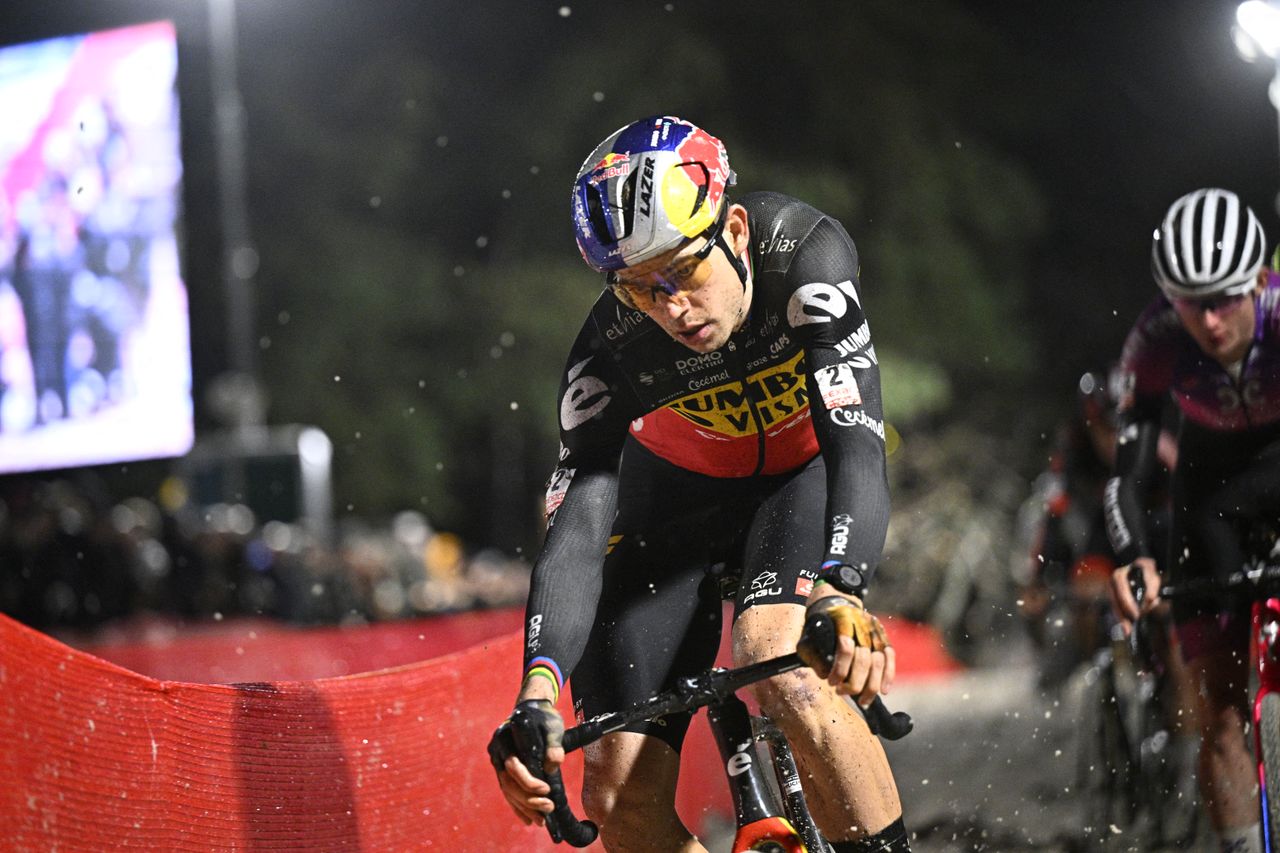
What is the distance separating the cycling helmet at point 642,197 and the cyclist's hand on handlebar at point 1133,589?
2.53m

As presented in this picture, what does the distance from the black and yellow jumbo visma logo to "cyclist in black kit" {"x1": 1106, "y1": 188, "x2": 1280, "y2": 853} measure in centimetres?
187

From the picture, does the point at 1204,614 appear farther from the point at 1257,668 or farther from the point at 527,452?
the point at 527,452

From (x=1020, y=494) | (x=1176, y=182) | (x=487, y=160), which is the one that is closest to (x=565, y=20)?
(x=487, y=160)

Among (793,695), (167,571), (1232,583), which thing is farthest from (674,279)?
(167,571)

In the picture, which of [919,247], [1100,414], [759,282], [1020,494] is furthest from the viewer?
[919,247]

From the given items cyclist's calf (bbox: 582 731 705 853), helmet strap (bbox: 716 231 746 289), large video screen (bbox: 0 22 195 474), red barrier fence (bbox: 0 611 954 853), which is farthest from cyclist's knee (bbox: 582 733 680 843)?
large video screen (bbox: 0 22 195 474)

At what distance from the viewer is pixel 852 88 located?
27.0 metres

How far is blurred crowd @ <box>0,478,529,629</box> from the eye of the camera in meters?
13.9

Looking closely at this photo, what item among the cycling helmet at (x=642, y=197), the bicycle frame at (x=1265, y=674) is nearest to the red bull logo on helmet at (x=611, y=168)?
the cycling helmet at (x=642, y=197)

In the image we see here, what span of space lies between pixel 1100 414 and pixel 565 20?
23.0 metres

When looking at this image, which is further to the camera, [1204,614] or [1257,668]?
[1204,614]

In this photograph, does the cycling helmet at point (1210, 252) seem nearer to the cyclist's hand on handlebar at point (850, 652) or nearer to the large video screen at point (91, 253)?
the cyclist's hand on handlebar at point (850, 652)

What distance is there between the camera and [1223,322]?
5508mm

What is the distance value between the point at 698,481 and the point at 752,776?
0.98 meters
